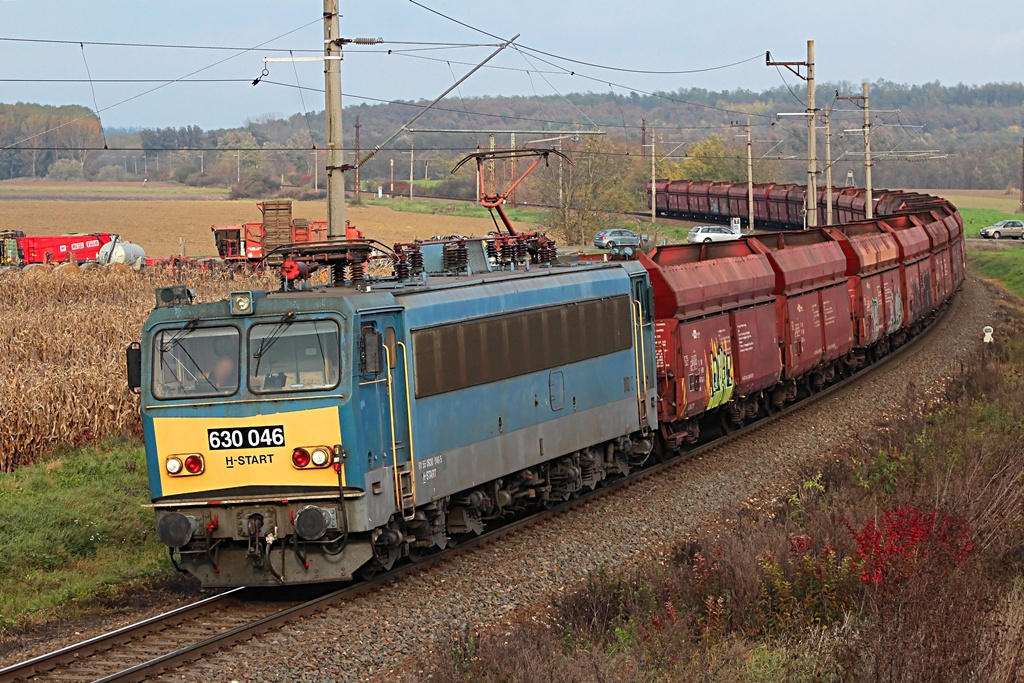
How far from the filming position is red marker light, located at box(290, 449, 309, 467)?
37.4 feet

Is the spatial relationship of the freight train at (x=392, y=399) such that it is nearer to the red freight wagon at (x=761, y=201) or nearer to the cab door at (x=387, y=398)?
the cab door at (x=387, y=398)

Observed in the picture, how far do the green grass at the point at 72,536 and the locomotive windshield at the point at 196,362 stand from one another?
2334 millimetres

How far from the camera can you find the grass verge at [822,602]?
8016 millimetres

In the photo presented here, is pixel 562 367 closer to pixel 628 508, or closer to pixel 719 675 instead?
pixel 628 508

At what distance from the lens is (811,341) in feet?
79.5

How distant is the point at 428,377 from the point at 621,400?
16.1 feet

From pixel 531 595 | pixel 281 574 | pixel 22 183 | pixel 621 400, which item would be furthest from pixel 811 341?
pixel 22 183

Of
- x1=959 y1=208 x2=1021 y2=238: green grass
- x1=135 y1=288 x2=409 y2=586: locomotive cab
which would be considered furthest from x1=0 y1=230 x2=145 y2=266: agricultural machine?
x1=959 y1=208 x2=1021 y2=238: green grass

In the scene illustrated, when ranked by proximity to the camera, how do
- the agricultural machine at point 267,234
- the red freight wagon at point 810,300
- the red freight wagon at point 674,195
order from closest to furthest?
the red freight wagon at point 810,300 → the agricultural machine at point 267,234 → the red freight wagon at point 674,195

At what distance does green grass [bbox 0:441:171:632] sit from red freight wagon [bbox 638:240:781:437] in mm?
7609

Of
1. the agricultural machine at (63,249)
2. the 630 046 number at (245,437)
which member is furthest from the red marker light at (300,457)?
the agricultural machine at (63,249)

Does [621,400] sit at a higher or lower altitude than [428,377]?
lower

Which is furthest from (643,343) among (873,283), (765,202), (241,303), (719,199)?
(719,199)

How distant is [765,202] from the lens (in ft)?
243
